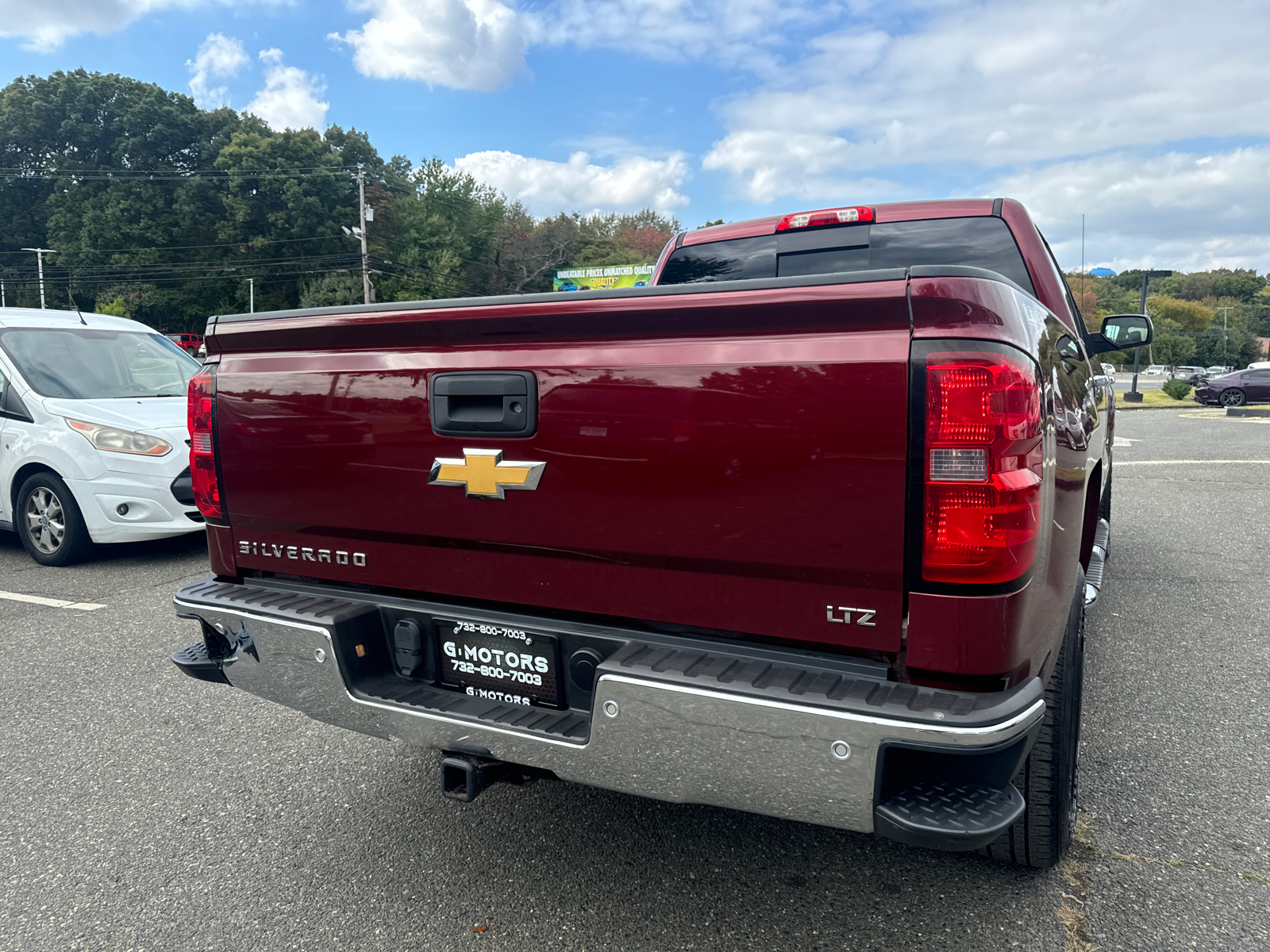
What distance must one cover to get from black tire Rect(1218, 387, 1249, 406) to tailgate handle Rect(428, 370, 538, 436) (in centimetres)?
3298

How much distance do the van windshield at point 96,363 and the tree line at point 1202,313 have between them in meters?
71.6

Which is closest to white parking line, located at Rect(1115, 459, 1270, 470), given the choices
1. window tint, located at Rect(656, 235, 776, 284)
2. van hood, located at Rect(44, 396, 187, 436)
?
window tint, located at Rect(656, 235, 776, 284)

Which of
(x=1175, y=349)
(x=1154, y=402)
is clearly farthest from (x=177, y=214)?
(x=1175, y=349)

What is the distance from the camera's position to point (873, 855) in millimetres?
2590

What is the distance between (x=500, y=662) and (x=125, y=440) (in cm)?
514

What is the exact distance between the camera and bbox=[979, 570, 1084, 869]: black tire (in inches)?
85.7

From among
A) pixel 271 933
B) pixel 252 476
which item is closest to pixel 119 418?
pixel 252 476

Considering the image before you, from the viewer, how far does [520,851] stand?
2.63 metres

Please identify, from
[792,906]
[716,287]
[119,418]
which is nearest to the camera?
[716,287]

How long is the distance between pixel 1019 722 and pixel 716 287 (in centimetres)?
109

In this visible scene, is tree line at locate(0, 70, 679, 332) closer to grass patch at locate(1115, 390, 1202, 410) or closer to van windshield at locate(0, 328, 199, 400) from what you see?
grass patch at locate(1115, 390, 1202, 410)

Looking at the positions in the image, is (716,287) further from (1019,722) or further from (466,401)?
(1019,722)

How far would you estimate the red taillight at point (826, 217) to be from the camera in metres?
3.68

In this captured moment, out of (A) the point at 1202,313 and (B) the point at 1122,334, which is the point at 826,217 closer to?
(B) the point at 1122,334
